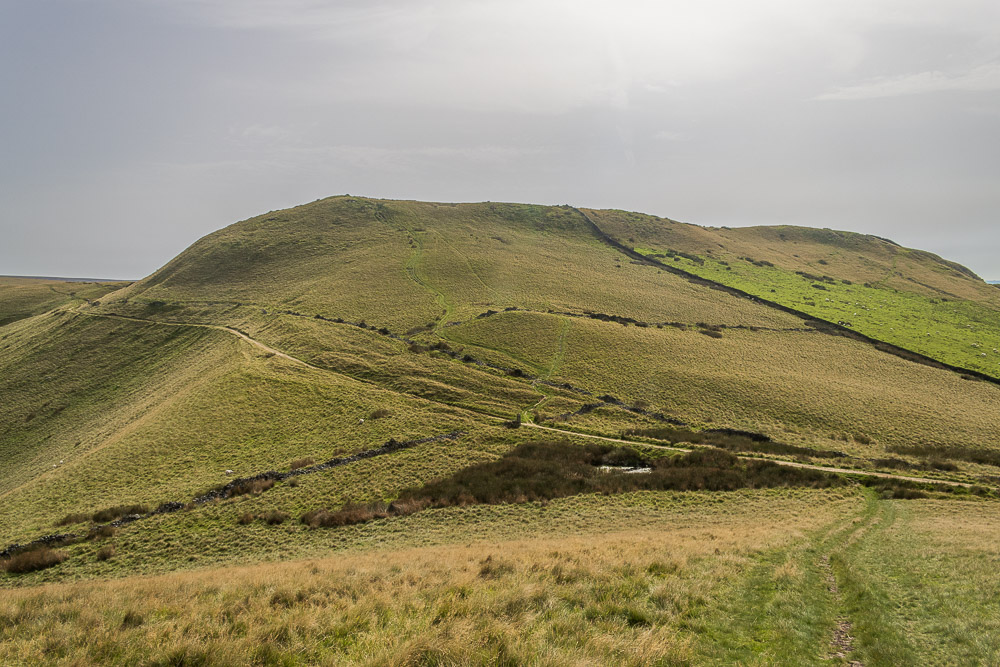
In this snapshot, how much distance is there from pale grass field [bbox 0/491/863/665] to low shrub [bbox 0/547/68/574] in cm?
1298

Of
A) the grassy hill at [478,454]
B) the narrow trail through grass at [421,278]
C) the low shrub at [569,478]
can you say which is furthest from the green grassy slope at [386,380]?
the low shrub at [569,478]

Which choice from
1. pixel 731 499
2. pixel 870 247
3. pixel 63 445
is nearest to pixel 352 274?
pixel 63 445

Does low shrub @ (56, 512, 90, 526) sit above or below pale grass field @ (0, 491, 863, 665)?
below

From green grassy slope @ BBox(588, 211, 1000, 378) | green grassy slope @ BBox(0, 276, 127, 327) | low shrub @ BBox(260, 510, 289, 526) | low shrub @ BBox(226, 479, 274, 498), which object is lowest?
low shrub @ BBox(260, 510, 289, 526)

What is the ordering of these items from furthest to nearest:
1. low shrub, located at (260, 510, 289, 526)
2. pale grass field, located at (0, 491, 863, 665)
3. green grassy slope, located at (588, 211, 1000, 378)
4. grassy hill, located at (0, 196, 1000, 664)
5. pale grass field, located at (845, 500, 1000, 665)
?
green grassy slope, located at (588, 211, 1000, 378), low shrub, located at (260, 510, 289, 526), grassy hill, located at (0, 196, 1000, 664), pale grass field, located at (845, 500, 1000, 665), pale grass field, located at (0, 491, 863, 665)

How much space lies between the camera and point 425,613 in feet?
27.9

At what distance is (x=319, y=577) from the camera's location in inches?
442

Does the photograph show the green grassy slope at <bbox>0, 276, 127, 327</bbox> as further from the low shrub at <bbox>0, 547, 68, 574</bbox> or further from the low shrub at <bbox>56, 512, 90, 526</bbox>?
→ the low shrub at <bbox>0, 547, 68, 574</bbox>

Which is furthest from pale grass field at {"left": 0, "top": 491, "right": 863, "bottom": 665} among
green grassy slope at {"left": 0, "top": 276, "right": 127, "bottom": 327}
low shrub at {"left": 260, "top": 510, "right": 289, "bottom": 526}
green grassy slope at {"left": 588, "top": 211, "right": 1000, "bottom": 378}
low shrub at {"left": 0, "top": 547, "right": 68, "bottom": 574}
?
green grassy slope at {"left": 0, "top": 276, "right": 127, "bottom": 327}

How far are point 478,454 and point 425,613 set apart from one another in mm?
22943

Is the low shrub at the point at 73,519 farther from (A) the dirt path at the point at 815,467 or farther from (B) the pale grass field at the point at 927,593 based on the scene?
(B) the pale grass field at the point at 927,593

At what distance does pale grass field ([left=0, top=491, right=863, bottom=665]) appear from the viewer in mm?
6898

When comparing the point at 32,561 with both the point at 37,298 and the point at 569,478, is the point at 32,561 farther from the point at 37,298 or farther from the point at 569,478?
the point at 37,298

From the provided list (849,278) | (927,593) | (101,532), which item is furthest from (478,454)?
(849,278)
